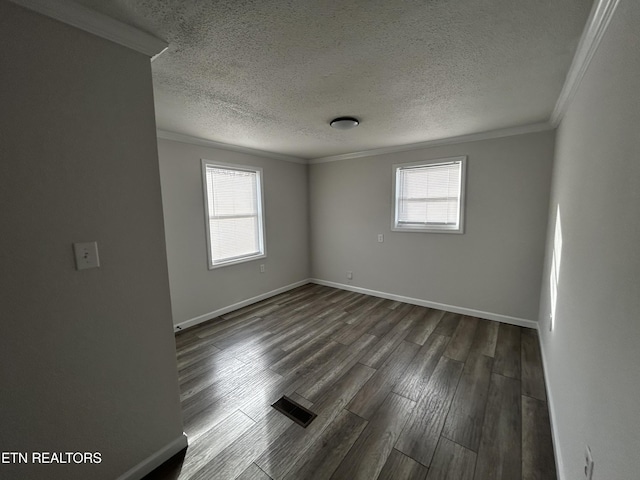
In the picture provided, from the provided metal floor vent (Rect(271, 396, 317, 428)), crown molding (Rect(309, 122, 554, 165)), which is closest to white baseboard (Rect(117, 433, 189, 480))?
metal floor vent (Rect(271, 396, 317, 428))

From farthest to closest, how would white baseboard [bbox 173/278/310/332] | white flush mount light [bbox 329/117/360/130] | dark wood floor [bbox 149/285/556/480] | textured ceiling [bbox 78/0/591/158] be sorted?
white baseboard [bbox 173/278/310/332]
white flush mount light [bbox 329/117/360/130]
dark wood floor [bbox 149/285/556/480]
textured ceiling [bbox 78/0/591/158]

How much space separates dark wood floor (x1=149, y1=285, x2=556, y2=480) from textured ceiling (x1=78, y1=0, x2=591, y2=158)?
2.35 m

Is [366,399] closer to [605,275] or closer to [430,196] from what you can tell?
[605,275]

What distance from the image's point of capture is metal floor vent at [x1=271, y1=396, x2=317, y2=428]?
1.78 metres

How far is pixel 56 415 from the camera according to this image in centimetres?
115

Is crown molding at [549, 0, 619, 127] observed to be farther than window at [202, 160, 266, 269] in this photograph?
No

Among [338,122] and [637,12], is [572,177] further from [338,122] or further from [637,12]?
[338,122]

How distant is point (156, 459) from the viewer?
4.81ft

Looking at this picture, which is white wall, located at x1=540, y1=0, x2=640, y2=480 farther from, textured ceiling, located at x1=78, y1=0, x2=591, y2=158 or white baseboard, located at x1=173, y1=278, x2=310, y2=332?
white baseboard, located at x1=173, y1=278, x2=310, y2=332

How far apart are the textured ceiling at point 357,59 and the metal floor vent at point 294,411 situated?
2351 mm

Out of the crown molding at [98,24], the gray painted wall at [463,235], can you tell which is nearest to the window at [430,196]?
the gray painted wall at [463,235]

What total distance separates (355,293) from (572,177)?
3230 mm

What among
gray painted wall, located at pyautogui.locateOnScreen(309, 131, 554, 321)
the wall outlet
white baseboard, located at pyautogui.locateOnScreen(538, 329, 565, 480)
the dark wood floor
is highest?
gray painted wall, located at pyautogui.locateOnScreen(309, 131, 554, 321)

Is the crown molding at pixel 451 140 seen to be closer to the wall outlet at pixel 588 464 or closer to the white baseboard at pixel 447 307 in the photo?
the white baseboard at pixel 447 307
